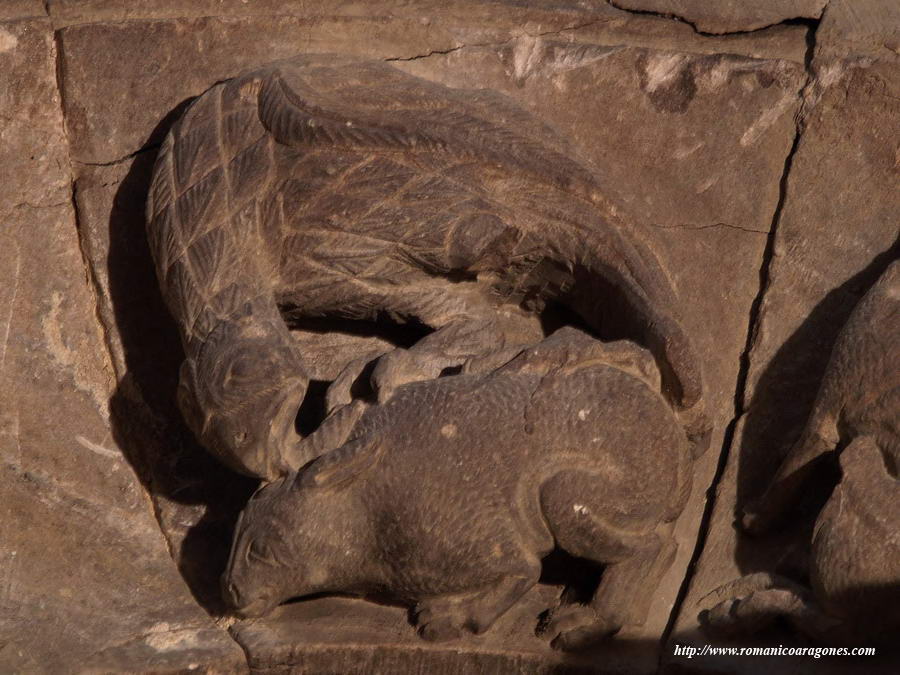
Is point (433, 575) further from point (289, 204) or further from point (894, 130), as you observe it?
point (894, 130)

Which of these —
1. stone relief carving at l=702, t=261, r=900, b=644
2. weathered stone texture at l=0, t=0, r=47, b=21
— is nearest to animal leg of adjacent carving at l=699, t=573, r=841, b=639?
stone relief carving at l=702, t=261, r=900, b=644

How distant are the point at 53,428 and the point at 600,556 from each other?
1.25 meters

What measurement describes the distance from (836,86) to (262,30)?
4.17 feet

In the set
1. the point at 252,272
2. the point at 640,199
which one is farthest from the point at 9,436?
the point at 640,199

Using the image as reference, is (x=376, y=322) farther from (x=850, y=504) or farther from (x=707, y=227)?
(x=850, y=504)

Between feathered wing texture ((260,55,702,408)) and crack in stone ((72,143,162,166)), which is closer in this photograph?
feathered wing texture ((260,55,702,408))

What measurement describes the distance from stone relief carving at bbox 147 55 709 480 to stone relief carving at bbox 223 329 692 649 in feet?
0.35

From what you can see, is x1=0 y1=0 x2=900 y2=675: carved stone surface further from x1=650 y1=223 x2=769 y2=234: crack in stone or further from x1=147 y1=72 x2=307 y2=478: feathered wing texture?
x1=147 y1=72 x2=307 y2=478: feathered wing texture

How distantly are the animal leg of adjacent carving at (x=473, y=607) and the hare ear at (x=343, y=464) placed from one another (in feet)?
0.96

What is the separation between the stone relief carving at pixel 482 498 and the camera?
2463 mm

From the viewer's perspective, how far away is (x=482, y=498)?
2459mm

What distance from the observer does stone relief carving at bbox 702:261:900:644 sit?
7.77 ft

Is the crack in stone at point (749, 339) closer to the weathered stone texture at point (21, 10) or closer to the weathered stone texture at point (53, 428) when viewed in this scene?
the weathered stone texture at point (53, 428)

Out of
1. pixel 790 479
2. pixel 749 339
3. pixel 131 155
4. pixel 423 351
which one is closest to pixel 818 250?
pixel 749 339
